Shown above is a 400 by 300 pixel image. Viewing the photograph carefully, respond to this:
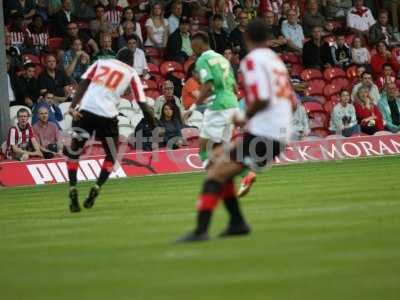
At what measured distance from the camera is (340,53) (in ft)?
93.1

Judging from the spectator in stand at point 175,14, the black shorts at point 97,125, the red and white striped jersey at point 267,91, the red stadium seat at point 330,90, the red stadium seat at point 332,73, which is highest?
the red and white striped jersey at point 267,91

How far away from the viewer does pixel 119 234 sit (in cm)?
1155

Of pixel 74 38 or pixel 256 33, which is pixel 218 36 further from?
pixel 256 33

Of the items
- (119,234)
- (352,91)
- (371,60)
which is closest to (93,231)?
(119,234)

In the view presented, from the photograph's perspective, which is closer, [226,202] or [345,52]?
[226,202]

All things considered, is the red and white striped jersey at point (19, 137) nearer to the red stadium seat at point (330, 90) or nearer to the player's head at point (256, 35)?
the red stadium seat at point (330, 90)

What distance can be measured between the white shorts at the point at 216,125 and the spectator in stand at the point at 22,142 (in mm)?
6280

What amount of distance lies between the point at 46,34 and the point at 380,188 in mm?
11150

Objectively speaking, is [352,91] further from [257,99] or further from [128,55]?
[257,99]

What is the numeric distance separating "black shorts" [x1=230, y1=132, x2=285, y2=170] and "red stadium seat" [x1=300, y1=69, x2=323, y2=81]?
51.8 feet

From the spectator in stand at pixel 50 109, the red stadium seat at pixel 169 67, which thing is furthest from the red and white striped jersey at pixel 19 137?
the red stadium seat at pixel 169 67

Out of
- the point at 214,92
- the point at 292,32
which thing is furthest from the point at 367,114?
the point at 214,92

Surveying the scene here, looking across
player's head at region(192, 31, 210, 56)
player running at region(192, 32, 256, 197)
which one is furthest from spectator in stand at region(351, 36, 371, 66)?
player's head at region(192, 31, 210, 56)

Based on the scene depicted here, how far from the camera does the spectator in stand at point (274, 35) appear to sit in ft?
91.0
